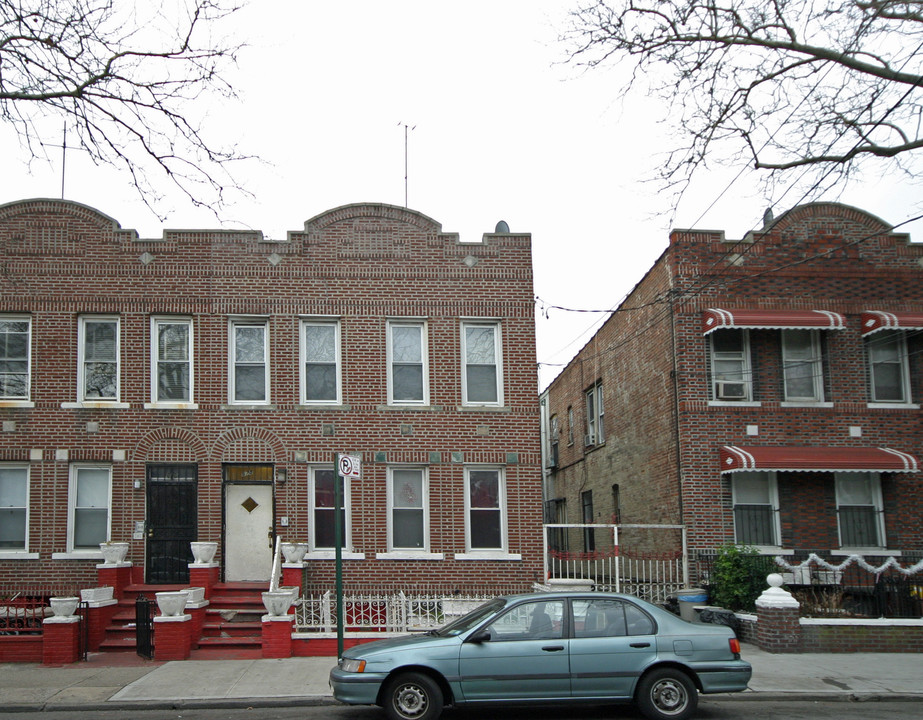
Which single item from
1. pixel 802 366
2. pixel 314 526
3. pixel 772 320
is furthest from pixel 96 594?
pixel 802 366

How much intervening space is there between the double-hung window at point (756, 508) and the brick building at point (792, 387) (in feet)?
0.08

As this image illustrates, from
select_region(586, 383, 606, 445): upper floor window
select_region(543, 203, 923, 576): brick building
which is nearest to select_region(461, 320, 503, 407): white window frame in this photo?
select_region(543, 203, 923, 576): brick building

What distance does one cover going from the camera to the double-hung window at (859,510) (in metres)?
18.4

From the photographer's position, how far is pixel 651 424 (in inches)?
797

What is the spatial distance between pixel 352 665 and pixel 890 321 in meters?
13.0

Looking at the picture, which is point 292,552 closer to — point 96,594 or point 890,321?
point 96,594

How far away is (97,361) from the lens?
17562 millimetres

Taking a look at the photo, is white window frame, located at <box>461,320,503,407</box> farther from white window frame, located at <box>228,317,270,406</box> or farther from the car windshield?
the car windshield

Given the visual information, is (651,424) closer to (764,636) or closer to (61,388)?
(764,636)

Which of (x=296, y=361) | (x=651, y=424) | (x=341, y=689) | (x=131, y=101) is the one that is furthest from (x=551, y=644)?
(x=651, y=424)

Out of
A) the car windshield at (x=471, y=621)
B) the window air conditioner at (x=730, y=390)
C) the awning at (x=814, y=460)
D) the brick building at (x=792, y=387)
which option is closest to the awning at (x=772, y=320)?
the brick building at (x=792, y=387)

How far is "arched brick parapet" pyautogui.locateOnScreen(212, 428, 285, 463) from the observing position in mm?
→ 17422

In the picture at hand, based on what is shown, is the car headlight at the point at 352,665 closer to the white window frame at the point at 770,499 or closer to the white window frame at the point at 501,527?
the white window frame at the point at 501,527

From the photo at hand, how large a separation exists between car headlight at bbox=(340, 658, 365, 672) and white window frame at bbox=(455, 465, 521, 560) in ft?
23.4
